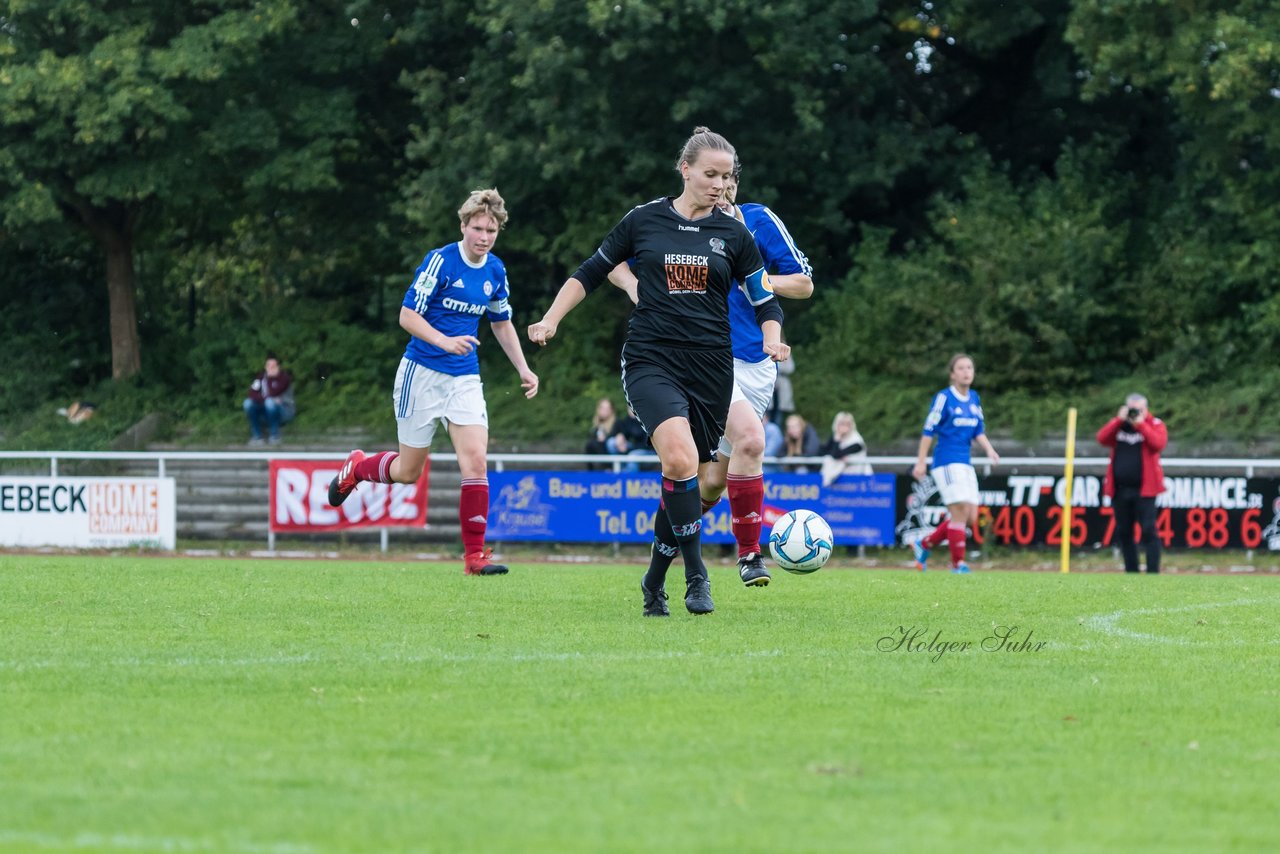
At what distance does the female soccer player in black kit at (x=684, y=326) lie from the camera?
8.63m

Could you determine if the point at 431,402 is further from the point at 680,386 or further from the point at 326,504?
the point at 326,504

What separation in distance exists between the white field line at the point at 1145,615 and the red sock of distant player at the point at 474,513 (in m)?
4.30

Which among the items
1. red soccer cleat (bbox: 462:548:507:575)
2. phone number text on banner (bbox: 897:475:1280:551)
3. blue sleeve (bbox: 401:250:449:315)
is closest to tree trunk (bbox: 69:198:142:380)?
phone number text on banner (bbox: 897:475:1280:551)

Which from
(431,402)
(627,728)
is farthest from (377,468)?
(627,728)

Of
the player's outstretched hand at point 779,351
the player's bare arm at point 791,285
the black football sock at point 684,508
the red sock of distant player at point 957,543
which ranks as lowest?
the red sock of distant player at point 957,543

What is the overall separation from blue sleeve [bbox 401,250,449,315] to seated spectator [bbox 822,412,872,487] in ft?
33.3

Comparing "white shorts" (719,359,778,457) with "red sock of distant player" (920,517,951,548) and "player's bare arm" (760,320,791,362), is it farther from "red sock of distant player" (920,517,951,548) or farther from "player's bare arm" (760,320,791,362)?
"red sock of distant player" (920,517,951,548)

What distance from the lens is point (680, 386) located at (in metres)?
8.77

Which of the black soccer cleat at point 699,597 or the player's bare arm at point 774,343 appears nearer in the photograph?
the player's bare arm at point 774,343

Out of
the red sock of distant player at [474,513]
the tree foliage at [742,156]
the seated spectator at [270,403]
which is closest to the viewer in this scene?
the red sock of distant player at [474,513]

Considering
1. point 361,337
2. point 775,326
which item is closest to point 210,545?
point 361,337

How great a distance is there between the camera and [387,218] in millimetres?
33375

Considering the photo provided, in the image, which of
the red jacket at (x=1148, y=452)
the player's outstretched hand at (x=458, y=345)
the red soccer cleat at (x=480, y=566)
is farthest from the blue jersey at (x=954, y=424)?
the player's outstretched hand at (x=458, y=345)

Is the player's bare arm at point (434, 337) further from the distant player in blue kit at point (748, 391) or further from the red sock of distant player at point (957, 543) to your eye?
the red sock of distant player at point (957, 543)
